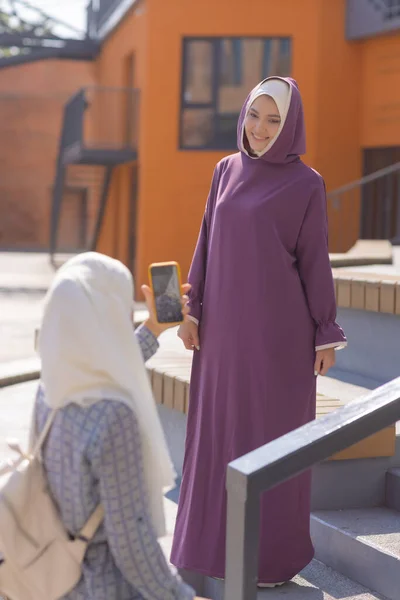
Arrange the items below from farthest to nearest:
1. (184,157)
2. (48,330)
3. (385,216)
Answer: (184,157) → (385,216) → (48,330)

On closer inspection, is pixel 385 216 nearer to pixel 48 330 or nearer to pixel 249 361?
pixel 249 361

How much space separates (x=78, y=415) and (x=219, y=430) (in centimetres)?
116

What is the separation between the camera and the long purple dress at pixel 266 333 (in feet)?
9.67

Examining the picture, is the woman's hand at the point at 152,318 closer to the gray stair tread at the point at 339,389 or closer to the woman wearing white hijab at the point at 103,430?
the woman wearing white hijab at the point at 103,430

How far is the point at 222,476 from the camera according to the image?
3016 millimetres

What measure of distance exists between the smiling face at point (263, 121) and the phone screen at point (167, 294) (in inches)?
30.7

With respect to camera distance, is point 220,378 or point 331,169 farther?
point 331,169

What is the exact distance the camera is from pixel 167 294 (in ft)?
7.70

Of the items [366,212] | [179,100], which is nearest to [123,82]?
[179,100]

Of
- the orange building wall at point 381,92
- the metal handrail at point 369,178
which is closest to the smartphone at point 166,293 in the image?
the metal handrail at point 369,178

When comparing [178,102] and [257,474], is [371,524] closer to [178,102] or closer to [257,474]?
[257,474]

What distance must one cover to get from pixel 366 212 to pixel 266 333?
42.0 feet

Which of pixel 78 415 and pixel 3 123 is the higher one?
pixel 3 123

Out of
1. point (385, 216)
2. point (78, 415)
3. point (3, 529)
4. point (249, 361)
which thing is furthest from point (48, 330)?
point (385, 216)
